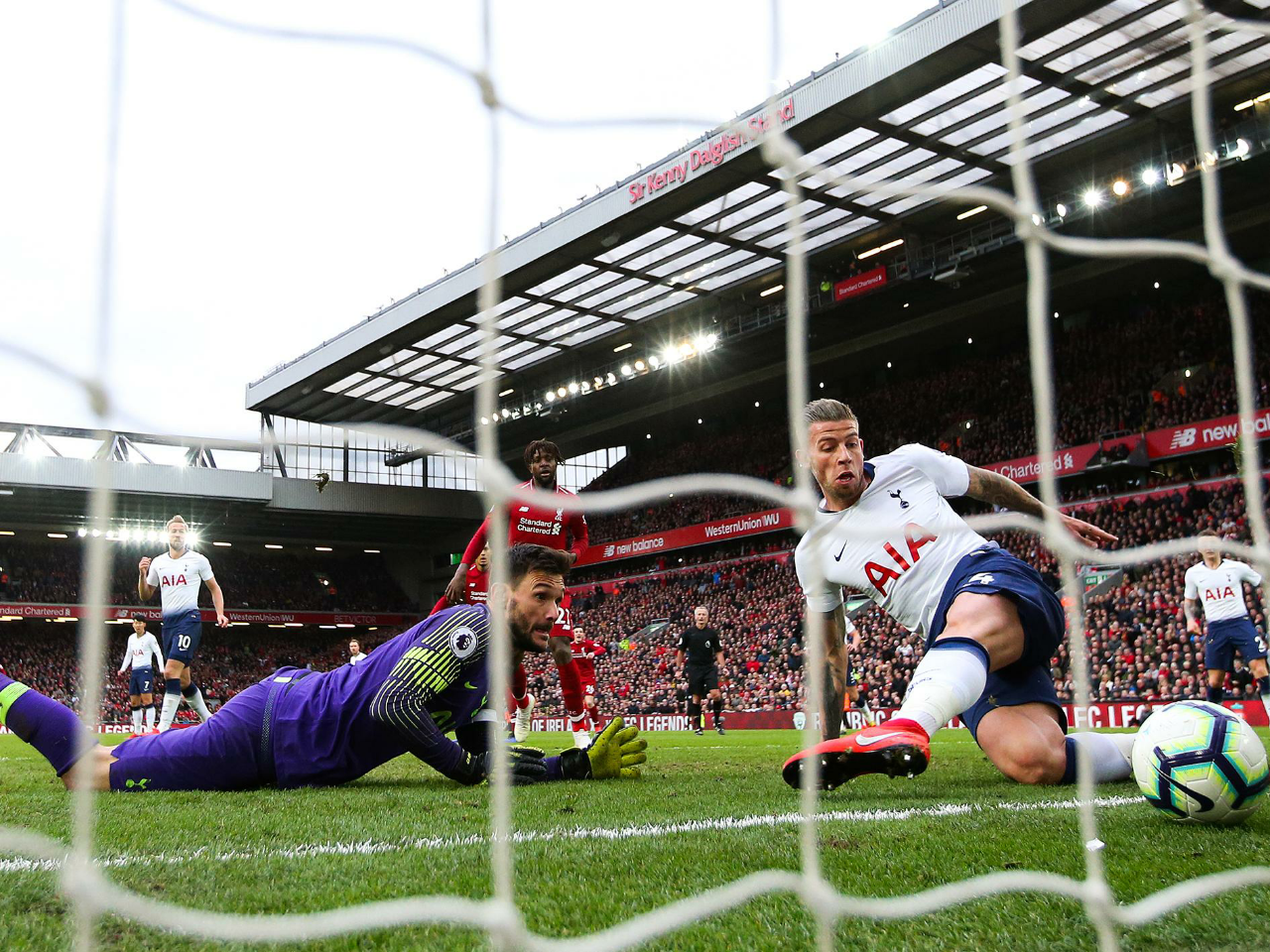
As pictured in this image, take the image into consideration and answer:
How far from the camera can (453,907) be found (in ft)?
4.22

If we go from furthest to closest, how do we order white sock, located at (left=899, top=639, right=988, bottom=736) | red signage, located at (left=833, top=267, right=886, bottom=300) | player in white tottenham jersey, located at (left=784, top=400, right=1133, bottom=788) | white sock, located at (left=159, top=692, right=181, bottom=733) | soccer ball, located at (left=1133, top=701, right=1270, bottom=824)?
red signage, located at (left=833, top=267, right=886, bottom=300), white sock, located at (left=159, top=692, right=181, bottom=733), player in white tottenham jersey, located at (left=784, top=400, right=1133, bottom=788), soccer ball, located at (left=1133, top=701, right=1270, bottom=824), white sock, located at (left=899, top=639, right=988, bottom=736)

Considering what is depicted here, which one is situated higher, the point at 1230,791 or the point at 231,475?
the point at 231,475

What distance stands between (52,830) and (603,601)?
2677 cm

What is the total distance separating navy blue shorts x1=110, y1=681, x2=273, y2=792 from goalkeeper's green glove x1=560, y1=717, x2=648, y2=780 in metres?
1.19

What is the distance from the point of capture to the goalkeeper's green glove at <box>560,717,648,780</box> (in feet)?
13.9

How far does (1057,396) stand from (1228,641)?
14.2 m

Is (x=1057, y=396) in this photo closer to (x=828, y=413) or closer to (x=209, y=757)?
(x=828, y=413)

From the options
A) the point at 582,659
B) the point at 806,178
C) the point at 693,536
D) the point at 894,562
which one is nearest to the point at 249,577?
the point at 693,536

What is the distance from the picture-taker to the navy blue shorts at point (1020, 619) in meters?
3.28

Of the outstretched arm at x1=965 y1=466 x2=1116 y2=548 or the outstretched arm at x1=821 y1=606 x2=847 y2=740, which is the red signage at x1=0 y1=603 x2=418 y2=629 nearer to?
the outstretched arm at x1=821 y1=606 x2=847 y2=740

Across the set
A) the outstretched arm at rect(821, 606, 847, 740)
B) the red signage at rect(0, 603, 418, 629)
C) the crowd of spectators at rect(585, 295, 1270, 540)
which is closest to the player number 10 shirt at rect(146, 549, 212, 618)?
the outstretched arm at rect(821, 606, 847, 740)

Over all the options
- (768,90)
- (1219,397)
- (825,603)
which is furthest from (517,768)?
(1219,397)

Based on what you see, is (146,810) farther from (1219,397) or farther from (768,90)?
(1219,397)

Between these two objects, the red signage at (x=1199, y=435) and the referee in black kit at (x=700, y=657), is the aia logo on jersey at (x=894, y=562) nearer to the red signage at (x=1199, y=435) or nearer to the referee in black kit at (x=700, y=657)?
the referee in black kit at (x=700, y=657)
